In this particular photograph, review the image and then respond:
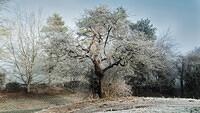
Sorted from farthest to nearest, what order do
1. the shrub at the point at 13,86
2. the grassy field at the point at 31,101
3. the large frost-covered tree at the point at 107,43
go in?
1. the shrub at the point at 13,86
2. the grassy field at the point at 31,101
3. the large frost-covered tree at the point at 107,43

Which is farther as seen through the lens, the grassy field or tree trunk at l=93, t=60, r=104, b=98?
the grassy field

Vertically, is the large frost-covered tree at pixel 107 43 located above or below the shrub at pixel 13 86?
above

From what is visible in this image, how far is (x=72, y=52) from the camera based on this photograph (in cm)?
2619

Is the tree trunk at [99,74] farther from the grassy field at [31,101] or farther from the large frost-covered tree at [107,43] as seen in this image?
the grassy field at [31,101]

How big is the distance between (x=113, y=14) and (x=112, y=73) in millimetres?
4600

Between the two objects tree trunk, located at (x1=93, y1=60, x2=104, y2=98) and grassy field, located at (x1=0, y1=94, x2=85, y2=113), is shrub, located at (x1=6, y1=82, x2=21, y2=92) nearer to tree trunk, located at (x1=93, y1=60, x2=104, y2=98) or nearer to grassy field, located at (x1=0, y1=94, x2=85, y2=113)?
grassy field, located at (x1=0, y1=94, x2=85, y2=113)

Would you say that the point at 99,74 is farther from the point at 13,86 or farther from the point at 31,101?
the point at 13,86

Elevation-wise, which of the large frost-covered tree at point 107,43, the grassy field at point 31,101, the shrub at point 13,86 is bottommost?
the grassy field at point 31,101

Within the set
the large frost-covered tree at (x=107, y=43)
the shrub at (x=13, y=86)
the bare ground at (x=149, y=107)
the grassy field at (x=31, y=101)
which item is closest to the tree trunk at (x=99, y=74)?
the large frost-covered tree at (x=107, y=43)

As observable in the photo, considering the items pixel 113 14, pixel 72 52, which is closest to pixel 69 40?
pixel 72 52

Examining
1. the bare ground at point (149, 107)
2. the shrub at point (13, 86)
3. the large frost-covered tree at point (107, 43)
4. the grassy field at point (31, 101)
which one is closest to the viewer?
the bare ground at point (149, 107)

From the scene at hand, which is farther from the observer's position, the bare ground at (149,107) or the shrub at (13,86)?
the shrub at (13,86)

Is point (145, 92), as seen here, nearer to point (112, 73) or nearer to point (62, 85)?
point (62, 85)

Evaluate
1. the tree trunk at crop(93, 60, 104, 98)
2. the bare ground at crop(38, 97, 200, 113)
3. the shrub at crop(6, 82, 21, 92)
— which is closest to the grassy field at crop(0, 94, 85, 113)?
the shrub at crop(6, 82, 21, 92)
